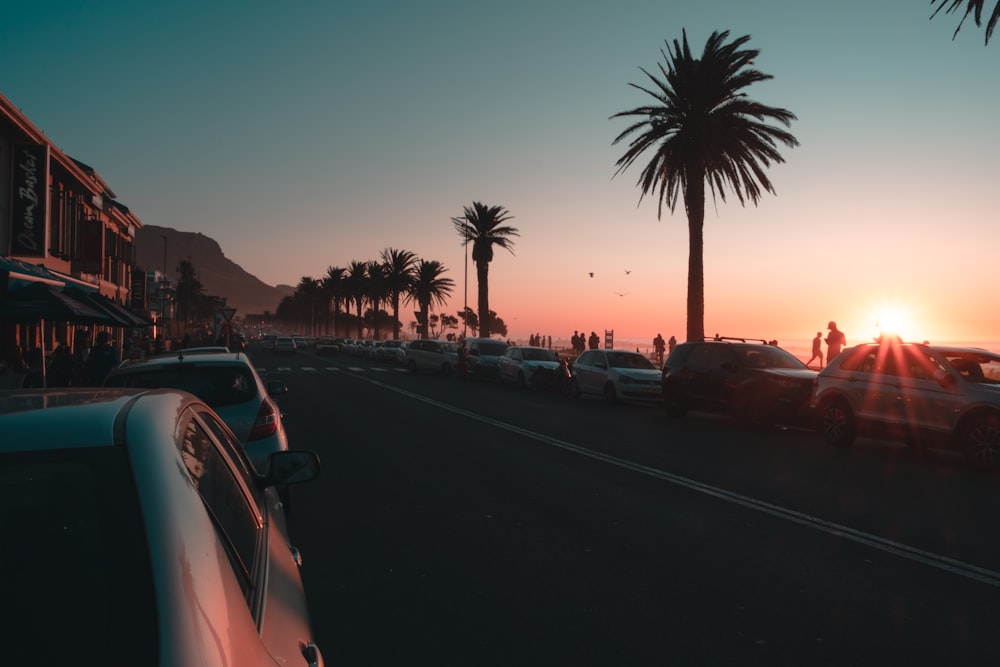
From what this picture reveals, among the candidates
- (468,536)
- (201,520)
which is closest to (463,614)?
(468,536)

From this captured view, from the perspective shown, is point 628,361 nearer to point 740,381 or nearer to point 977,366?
point 740,381

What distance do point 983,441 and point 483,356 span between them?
2489 cm

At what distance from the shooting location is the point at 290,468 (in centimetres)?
373

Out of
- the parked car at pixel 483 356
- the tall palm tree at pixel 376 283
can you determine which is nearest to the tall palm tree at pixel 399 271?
the tall palm tree at pixel 376 283

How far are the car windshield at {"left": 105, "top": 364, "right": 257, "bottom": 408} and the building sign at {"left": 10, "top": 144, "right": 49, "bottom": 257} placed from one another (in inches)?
959

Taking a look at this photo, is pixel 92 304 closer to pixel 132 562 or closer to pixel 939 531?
pixel 939 531

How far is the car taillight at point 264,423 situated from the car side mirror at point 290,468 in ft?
12.5

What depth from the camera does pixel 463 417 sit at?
1786 cm

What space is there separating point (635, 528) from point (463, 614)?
9.00 feet

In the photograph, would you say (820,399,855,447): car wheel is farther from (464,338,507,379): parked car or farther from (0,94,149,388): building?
(464,338,507,379): parked car

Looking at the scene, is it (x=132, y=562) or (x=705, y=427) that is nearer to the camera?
(x=132, y=562)

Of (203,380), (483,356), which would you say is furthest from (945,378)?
(483,356)

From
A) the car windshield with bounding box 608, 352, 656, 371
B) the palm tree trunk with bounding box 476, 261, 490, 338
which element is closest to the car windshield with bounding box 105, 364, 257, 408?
the car windshield with bounding box 608, 352, 656, 371

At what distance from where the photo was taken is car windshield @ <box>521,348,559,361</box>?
1208 inches
